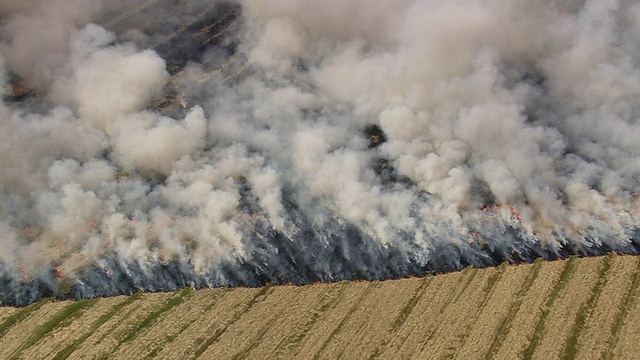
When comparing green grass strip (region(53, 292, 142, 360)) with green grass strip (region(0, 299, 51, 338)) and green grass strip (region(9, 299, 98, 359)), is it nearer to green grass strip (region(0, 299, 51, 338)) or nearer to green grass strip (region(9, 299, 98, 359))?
green grass strip (region(9, 299, 98, 359))

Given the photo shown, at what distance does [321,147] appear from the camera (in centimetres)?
5350

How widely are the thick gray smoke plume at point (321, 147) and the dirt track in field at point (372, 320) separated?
1.81m

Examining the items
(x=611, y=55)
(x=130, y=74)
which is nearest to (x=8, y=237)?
(x=130, y=74)

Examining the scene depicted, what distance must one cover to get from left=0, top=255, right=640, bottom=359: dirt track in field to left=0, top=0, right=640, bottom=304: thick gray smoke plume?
181 cm

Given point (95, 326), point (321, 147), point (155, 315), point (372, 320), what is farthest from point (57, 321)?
point (321, 147)

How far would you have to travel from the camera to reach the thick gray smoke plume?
45062 millimetres

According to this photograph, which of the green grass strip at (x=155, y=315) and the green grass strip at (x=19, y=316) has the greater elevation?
the green grass strip at (x=19, y=316)

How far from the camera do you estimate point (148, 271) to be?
148 ft

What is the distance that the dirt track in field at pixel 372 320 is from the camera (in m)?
35.0

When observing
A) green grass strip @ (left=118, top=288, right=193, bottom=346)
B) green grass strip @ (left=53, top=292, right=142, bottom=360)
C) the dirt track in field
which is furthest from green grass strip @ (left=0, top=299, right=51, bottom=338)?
green grass strip @ (left=118, top=288, right=193, bottom=346)

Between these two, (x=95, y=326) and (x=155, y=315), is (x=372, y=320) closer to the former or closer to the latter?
(x=155, y=315)

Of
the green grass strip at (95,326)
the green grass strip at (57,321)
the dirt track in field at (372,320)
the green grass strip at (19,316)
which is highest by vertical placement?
the green grass strip at (19,316)

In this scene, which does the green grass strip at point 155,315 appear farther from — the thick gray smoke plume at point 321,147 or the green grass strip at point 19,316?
the green grass strip at point 19,316

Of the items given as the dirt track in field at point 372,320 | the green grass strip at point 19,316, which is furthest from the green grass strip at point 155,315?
the green grass strip at point 19,316
